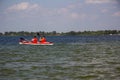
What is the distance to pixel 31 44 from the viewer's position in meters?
59.5

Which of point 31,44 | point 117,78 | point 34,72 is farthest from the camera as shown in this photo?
point 31,44

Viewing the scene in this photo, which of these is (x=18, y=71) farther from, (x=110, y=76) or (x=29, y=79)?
(x=110, y=76)

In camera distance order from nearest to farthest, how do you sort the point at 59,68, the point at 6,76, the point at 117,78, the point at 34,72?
1. the point at 117,78
2. the point at 6,76
3. the point at 34,72
4. the point at 59,68

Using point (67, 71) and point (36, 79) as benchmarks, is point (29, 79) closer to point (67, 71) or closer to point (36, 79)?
point (36, 79)

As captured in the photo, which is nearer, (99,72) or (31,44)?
(99,72)

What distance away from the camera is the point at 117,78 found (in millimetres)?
17922

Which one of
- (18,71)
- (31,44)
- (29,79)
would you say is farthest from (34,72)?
(31,44)

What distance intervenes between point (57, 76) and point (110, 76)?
9.93 ft

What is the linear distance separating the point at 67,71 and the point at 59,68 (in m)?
1.76

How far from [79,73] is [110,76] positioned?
2.20 m

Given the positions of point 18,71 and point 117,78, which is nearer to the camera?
point 117,78

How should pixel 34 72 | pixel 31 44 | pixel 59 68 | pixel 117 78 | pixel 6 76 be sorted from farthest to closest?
1. pixel 31 44
2. pixel 59 68
3. pixel 34 72
4. pixel 6 76
5. pixel 117 78

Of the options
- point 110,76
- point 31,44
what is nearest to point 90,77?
point 110,76

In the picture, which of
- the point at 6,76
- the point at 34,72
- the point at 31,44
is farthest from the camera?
the point at 31,44
